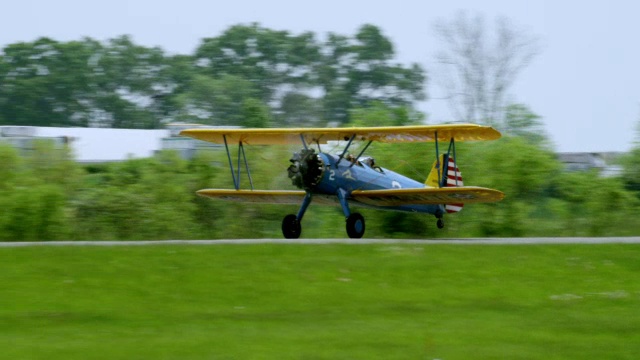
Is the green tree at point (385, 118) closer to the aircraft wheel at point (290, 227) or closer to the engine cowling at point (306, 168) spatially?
the aircraft wheel at point (290, 227)

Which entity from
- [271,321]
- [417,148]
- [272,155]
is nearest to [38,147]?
[272,155]

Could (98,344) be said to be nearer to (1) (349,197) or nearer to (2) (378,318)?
(2) (378,318)

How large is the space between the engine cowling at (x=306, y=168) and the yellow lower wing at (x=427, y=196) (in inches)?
43.9

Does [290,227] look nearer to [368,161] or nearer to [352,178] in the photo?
[352,178]

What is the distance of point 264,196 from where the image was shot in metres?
26.9

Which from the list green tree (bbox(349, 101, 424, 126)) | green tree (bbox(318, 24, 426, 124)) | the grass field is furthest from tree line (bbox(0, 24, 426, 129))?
the grass field

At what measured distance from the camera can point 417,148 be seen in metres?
33.2

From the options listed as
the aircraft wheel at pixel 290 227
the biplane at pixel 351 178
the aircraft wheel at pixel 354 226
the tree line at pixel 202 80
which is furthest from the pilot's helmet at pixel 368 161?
the tree line at pixel 202 80

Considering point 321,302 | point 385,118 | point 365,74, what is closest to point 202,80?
point 365,74

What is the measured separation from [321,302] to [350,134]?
32.1ft

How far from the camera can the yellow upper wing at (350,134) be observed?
24031mm

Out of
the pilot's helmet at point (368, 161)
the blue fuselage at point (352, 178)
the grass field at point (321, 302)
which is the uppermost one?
the pilot's helmet at point (368, 161)

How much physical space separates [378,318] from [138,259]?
5152 mm

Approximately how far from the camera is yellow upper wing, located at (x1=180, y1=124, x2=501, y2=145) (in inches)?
946
